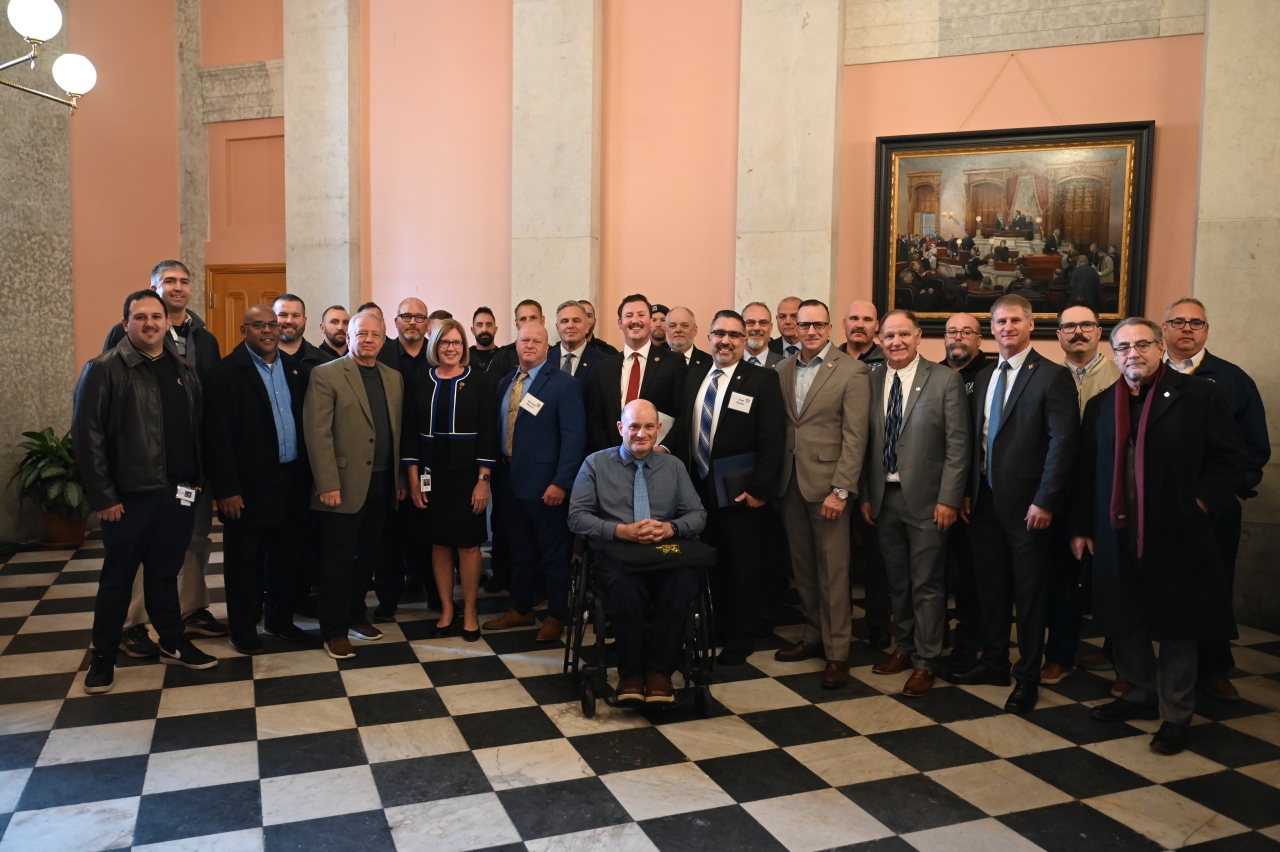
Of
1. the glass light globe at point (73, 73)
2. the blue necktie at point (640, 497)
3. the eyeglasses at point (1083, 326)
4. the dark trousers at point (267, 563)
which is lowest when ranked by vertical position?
the dark trousers at point (267, 563)

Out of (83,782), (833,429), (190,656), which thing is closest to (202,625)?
(190,656)

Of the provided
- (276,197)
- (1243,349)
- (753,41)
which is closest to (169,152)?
(276,197)

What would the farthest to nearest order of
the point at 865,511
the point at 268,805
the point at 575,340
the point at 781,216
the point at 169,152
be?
the point at 169,152, the point at 781,216, the point at 575,340, the point at 865,511, the point at 268,805

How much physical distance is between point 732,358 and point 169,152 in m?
6.81

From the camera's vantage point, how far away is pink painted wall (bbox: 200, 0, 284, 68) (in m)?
8.77

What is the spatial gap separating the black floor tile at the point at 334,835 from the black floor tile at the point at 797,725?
1.52 metres

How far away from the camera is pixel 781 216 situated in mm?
7094

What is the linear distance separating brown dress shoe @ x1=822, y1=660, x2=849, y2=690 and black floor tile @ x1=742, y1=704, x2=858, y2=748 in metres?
0.24

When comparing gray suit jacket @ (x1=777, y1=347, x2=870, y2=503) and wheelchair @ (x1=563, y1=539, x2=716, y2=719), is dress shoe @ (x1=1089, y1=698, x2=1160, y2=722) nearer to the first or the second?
gray suit jacket @ (x1=777, y1=347, x2=870, y2=503)

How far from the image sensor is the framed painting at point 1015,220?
20.9 feet

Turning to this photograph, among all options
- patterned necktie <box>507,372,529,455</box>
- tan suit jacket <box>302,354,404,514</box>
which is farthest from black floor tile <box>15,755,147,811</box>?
patterned necktie <box>507,372,529,455</box>

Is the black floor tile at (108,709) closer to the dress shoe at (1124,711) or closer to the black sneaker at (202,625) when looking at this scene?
the black sneaker at (202,625)

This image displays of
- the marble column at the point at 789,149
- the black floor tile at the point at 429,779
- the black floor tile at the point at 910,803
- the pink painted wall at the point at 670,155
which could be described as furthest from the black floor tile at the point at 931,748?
the pink painted wall at the point at 670,155

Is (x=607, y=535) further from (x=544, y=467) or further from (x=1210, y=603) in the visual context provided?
(x=1210, y=603)
